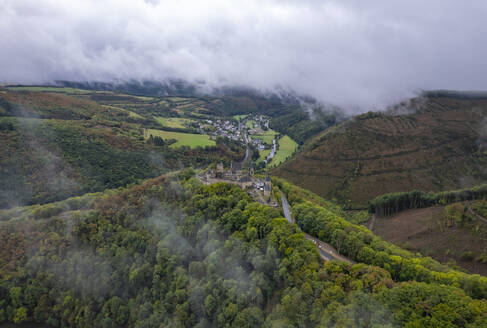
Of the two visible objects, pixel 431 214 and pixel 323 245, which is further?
pixel 431 214

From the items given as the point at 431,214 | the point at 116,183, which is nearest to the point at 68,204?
the point at 116,183

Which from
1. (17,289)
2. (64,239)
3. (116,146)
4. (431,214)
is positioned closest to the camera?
(17,289)

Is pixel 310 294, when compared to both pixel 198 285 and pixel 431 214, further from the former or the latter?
pixel 431 214

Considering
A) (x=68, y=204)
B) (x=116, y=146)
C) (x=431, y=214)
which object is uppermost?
(x=116, y=146)

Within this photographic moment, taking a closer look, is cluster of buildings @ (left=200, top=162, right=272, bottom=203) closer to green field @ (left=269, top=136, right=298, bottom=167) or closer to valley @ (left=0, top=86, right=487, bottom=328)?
valley @ (left=0, top=86, right=487, bottom=328)

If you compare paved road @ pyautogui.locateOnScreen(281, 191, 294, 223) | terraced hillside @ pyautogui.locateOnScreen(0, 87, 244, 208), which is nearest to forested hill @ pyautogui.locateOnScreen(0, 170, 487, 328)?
paved road @ pyautogui.locateOnScreen(281, 191, 294, 223)

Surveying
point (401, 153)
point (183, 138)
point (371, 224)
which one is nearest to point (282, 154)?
point (183, 138)

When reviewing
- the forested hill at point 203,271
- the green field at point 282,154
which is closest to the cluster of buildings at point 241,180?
the forested hill at point 203,271
